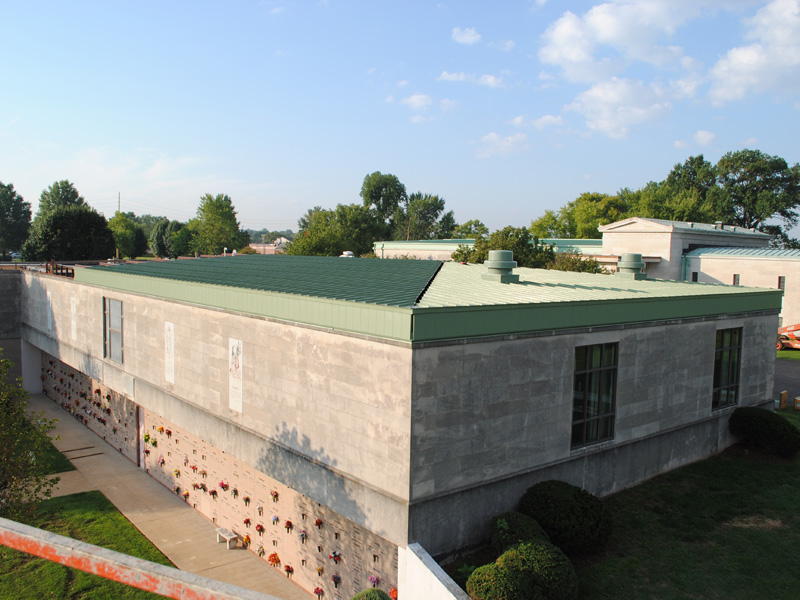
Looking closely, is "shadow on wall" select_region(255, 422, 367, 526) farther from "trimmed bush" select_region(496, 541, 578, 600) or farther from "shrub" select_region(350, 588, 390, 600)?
"trimmed bush" select_region(496, 541, 578, 600)

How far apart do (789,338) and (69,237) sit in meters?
62.0

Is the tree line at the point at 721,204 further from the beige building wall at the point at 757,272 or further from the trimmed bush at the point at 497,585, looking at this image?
the trimmed bush at the point at 497,585

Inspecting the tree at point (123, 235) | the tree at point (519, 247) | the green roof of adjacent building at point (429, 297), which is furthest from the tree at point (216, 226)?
the green roof of adjacent building at point (429, 297)

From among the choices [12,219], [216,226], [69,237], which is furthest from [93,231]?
[12,219]

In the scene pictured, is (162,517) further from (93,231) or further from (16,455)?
(93,231)

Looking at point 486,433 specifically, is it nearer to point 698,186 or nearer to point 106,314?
point 106,314

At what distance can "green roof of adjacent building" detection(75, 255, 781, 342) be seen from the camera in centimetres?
1136

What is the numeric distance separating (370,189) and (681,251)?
67.0m

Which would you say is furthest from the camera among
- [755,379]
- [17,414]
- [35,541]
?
[755,379]

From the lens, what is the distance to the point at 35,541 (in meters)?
3.09

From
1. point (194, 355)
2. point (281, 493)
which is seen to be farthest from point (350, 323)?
point (194, 355)

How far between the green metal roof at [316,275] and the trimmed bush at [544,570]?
462 centimetres

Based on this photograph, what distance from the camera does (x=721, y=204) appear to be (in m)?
79.5

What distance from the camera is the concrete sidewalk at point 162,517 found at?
14.8 meters
